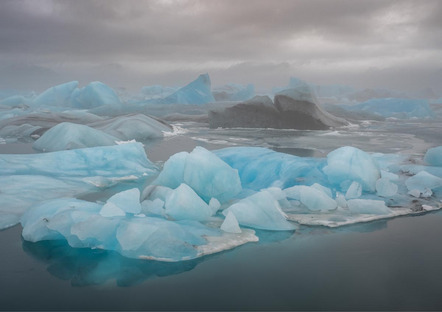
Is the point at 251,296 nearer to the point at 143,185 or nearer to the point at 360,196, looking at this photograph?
the point at 360,196

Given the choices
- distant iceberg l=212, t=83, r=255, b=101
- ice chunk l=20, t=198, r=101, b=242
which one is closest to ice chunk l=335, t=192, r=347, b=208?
ice chunk l=20, t=198, r=101, b=242

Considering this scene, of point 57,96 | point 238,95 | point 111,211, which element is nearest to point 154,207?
point 111,211

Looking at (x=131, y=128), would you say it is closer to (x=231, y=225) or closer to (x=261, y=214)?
(x=261, y=214)

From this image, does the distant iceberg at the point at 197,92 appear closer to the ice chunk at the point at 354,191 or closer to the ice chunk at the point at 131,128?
the ice chunk at the point at 131,128

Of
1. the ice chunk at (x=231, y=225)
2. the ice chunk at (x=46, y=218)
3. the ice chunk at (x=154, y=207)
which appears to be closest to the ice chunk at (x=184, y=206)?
the ice chunk at (x=154, y=207)

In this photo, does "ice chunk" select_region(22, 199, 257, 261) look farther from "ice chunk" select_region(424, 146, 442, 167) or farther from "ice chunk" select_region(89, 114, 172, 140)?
"ice chunk" select_region(89, 114, 172, 140)
